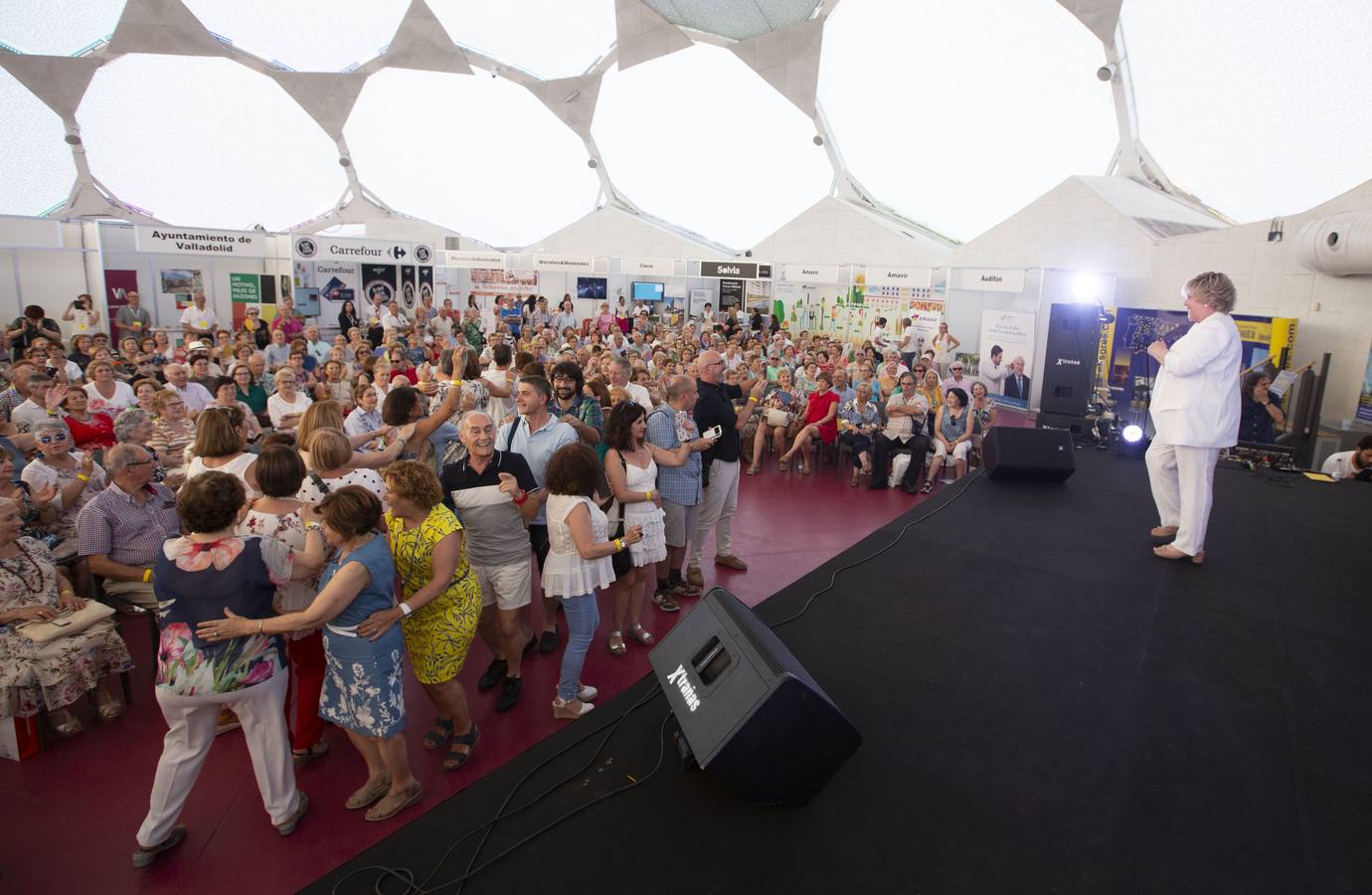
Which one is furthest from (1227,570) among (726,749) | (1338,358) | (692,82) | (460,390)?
(692,82)

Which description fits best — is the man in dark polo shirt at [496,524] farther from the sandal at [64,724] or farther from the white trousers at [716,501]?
the sandal at [64,724]

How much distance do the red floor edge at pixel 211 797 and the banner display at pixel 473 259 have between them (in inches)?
492

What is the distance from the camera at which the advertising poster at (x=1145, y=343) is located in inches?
299

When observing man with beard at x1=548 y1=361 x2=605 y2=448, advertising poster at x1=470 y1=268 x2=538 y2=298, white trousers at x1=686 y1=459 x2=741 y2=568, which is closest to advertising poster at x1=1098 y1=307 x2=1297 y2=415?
white trousers at x1=686 y1=459 x2=741 y2=568

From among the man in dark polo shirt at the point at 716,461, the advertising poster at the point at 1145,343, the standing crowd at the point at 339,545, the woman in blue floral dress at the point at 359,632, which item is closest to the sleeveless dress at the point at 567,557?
the standing crowd at the point at 339,545

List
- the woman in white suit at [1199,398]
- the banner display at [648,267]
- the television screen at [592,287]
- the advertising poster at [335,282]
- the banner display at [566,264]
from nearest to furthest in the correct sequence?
the woman in white suit at [1199,398] < the advertising poster at [335,282] < the banner display at [566,264] < the banner display at [648,267] < the television screen at [592,287]

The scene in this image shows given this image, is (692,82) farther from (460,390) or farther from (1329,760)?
(1329,760)

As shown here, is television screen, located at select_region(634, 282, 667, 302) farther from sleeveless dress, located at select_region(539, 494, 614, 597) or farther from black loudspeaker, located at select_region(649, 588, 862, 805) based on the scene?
black loudspeaker, located at select_region(649, 588, 862, 805)

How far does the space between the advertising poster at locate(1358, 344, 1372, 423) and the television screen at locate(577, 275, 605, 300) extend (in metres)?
14.0

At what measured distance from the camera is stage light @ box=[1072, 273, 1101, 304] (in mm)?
11328

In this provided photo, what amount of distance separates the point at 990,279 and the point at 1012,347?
1.18 m

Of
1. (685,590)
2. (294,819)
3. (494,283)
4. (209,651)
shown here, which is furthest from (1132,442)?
(494,283)

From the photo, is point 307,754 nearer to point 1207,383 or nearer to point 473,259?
point 1207,383

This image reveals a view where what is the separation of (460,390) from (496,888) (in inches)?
132
